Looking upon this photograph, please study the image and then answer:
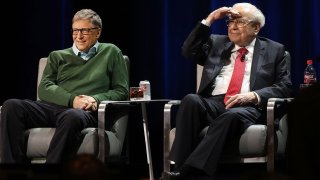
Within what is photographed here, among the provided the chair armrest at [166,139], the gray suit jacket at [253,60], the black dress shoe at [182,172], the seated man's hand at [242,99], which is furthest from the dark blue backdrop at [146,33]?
the black dress shoe at [182,172]

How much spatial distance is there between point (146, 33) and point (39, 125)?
1258mm

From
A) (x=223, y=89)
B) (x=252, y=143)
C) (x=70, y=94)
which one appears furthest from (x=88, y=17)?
(x=252, y=143)

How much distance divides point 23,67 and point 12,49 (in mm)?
159

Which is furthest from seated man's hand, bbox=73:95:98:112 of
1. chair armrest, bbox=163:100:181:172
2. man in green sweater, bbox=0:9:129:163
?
chair armrest, bbox=163:100:181:172

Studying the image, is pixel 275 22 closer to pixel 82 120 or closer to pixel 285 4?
pixel 285 4

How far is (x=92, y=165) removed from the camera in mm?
1793

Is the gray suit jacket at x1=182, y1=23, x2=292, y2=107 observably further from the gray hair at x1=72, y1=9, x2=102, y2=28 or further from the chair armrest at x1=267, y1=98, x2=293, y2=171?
the gray hair at x1=72, y1=9, x2=102, y2=28

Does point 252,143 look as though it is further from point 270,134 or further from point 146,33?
point 146,33

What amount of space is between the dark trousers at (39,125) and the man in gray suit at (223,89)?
22.7 inches

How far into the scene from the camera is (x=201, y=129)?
3.86 m

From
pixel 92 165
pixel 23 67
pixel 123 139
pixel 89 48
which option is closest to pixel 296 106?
pixel 92 165

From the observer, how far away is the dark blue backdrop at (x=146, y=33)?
4684 millimetres

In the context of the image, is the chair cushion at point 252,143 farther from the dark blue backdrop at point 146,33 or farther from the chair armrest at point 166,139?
the dark blue backdrop at point 146,33

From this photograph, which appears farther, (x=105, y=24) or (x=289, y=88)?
(x=105, y=24)
